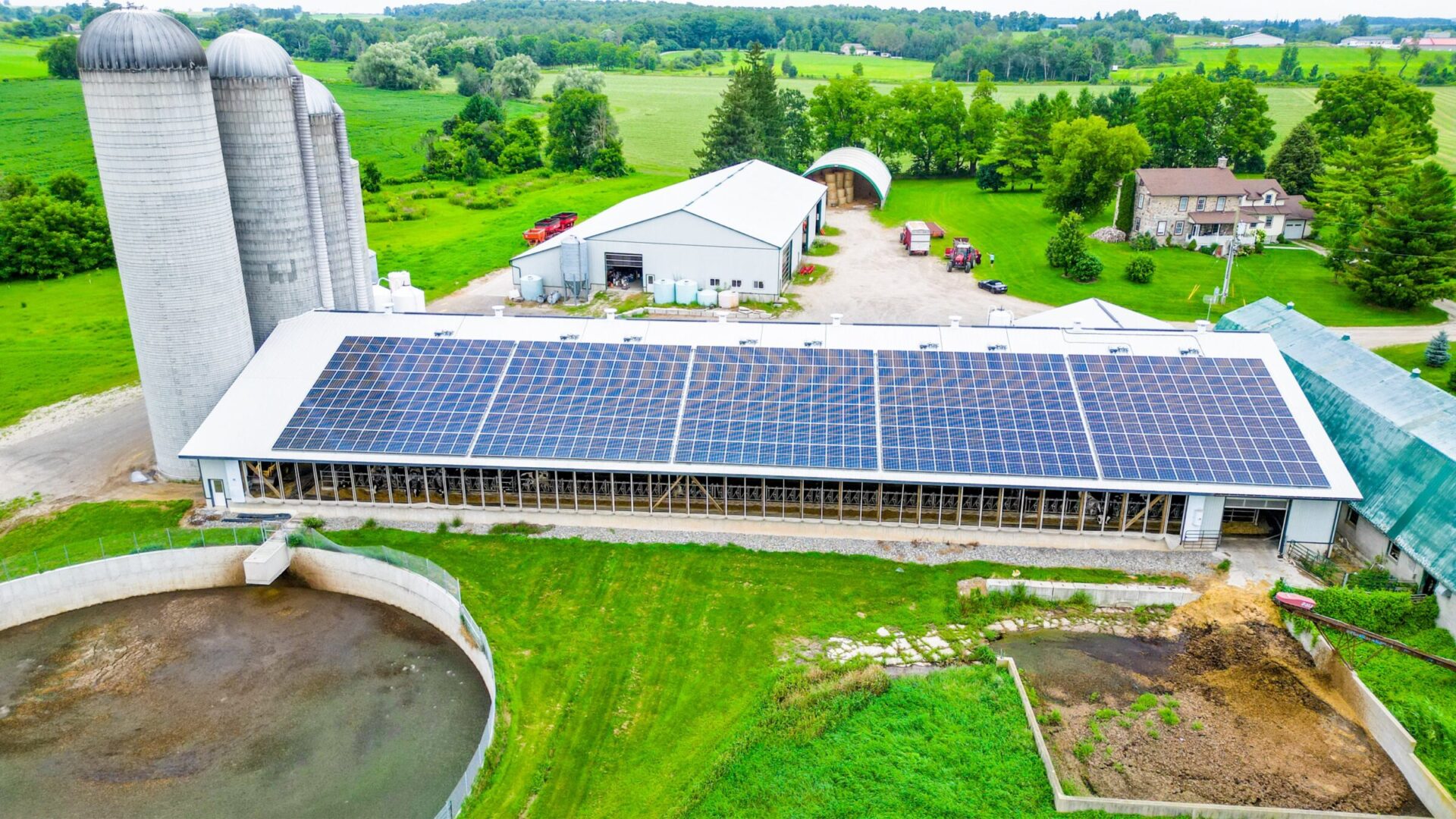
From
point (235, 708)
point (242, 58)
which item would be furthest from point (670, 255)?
point (235, 708)

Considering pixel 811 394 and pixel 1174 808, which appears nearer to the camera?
pixel 1174 808

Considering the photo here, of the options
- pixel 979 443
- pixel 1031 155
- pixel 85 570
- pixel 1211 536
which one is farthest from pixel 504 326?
pixel 1031 155

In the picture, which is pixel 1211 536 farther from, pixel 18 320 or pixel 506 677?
pixel 18 320

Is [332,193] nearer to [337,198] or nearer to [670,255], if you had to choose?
[337,198]

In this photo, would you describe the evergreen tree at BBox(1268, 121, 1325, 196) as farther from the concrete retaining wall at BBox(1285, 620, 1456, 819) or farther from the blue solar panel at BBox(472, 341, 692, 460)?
the blue solar panel at BBox(472, 341, 692, 460)

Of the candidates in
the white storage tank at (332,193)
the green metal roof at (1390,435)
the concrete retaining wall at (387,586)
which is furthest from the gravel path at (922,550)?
the white storage tank at (332,193)

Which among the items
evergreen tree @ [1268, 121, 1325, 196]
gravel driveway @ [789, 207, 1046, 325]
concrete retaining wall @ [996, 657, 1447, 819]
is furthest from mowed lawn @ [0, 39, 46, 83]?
concrete retaining wall @ [996, 657, 1447, 819]
